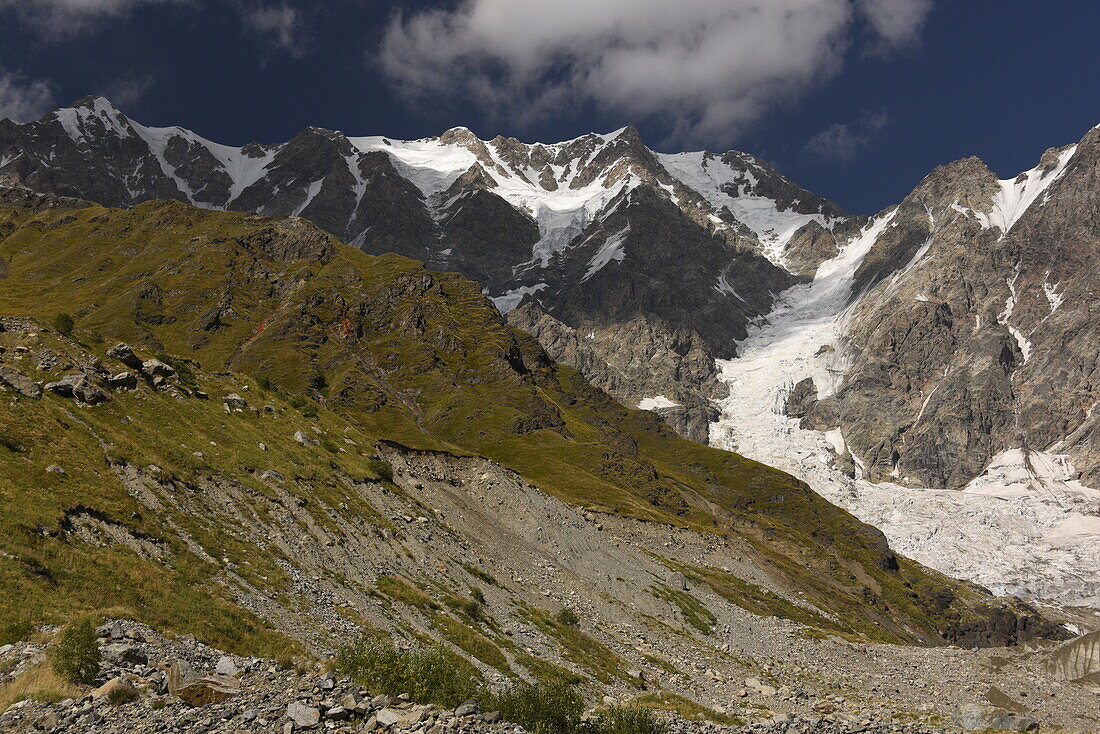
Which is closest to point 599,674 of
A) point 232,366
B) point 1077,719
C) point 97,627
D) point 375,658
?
point 375,658

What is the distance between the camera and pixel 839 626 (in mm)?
120125

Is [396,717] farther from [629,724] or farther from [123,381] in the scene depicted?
[123,381]

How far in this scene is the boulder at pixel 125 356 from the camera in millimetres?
56844

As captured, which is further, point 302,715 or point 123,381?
point 123,381

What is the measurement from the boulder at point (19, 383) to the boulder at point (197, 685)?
2983cm

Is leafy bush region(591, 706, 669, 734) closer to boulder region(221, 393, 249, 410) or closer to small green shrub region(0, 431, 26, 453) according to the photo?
small green shrub region(0, 431, 26, 453)

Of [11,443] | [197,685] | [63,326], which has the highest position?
[63,326]

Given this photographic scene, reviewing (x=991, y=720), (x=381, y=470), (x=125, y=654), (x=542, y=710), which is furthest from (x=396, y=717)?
(x=381, y=470)

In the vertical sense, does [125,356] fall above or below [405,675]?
above

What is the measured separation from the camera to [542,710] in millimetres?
25328

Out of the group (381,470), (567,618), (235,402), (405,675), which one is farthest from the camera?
(381,470)

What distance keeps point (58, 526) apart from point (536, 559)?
5370 centimetres

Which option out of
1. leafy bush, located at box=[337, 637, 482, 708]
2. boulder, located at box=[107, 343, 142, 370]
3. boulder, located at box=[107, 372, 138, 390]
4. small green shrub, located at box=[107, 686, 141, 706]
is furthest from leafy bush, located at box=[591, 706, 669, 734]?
boulder, located at box=[107, 343, 142, 370]

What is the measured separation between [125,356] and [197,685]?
46.6 meters
